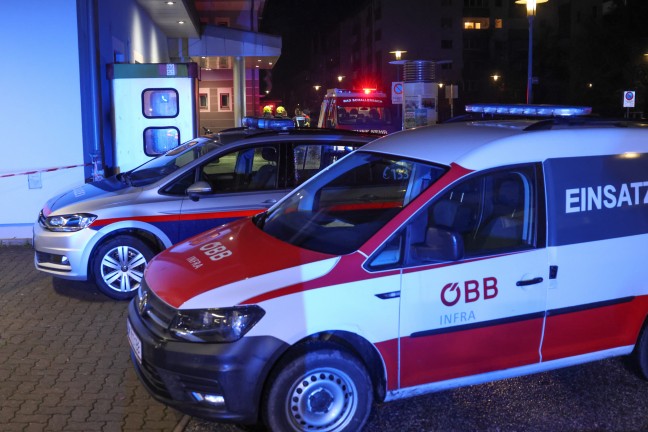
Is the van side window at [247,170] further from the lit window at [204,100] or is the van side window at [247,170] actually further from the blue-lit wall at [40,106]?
the lit window at [204,100]

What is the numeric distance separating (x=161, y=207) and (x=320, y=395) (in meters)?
3.72

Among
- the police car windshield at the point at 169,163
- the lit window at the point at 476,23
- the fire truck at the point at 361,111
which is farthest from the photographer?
the lit window at the point at 476,23

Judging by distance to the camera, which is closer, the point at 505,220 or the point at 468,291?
the point at 468,291

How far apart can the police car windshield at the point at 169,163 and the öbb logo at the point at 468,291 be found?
3.97 meters

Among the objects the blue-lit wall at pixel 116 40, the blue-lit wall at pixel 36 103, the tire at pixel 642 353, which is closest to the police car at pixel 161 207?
the blue-lit wall at pixel 36 103

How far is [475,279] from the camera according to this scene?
14.2ft

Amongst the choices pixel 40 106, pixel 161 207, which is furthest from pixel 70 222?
pixel 40 106

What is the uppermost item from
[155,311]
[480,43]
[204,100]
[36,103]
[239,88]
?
[480,43]

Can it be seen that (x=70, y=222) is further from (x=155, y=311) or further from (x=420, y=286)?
(x=420, y=286)

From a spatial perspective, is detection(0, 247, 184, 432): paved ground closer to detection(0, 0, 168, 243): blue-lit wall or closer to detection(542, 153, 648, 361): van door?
detection(542, 153, 648, 361): van door

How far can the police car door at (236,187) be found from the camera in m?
7.29

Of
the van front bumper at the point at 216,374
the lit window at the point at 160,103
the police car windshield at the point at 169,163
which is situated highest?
the lit window at the point at 160,103

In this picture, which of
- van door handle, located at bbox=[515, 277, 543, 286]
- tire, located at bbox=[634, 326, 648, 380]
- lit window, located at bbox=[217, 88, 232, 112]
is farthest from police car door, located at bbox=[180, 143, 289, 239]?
lit window, located at bbox=[217, 88, 232, 112]

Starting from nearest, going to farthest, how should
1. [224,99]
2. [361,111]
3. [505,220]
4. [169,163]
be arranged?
1. [505,220]
2. [169,163]
3. [361,111]
4. [224,99]
